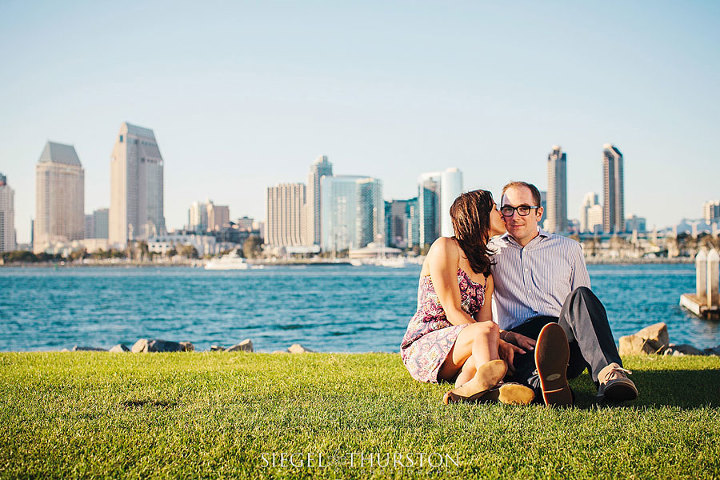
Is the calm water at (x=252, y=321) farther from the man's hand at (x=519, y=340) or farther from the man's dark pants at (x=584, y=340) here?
the man's dark pants at (x=584, y=340)

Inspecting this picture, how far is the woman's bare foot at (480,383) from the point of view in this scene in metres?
4.21

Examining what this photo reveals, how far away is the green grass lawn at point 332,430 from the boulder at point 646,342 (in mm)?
3729

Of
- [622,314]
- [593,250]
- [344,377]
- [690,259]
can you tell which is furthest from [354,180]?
[344,377]

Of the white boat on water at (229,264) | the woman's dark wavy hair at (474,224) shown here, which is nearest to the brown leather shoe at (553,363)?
the woman's dark wavy hair at (474,224)

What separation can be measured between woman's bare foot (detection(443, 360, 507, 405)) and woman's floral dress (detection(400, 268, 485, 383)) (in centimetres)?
36

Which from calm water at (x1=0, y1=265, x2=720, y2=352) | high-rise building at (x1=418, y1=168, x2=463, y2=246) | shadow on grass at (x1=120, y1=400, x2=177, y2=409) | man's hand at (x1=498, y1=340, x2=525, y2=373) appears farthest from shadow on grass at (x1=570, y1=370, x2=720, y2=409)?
high-rise building at (x1=418, y1=168, x2=463, y2=246)

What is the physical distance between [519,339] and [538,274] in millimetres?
674

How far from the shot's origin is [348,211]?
194m

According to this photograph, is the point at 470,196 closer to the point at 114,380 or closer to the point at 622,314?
the point at 114,380

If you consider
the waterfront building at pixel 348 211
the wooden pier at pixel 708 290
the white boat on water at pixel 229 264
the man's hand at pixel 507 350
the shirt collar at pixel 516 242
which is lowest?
the white boat on water at pixel 229 264

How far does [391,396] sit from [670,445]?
2.05 metres

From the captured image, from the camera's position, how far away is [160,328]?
27797 mm

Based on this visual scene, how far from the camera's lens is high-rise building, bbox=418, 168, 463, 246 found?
184m

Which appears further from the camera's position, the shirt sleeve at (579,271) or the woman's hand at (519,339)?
the shirt sleeve at (579,271)
